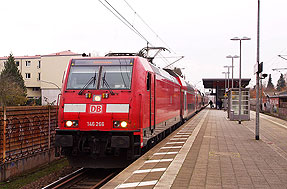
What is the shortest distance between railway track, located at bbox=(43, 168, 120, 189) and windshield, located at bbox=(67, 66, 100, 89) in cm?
250

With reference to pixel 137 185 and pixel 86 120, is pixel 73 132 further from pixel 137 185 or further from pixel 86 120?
pixel 137 185

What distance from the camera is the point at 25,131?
11.4 meters

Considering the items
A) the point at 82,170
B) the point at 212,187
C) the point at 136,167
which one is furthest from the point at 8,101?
the point at 212,187

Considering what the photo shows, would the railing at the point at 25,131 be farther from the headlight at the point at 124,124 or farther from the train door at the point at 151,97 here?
the train door at the point at 151,97

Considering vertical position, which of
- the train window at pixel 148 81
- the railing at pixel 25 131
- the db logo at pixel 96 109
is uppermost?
the train window at pixel 148 81

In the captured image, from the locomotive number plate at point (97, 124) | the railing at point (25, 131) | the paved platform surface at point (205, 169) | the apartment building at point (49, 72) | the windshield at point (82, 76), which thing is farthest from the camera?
the apartment building at point (49, 72)

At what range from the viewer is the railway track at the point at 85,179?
8.47 meters

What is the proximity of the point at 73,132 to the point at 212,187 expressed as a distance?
440 centimetres

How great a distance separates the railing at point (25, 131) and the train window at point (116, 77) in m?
3.13

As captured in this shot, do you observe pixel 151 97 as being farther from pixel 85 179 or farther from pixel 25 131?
pixel 25 131

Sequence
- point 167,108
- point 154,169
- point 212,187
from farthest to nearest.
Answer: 1. point 167,108
2. point 154,169
3. point 212,187

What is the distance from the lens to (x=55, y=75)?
60188 mm

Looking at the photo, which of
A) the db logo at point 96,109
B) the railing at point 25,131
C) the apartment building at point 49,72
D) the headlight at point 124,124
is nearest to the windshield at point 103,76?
the db logo at point 96,109

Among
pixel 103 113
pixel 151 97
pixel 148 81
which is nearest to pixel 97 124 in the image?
pixel 103 113
